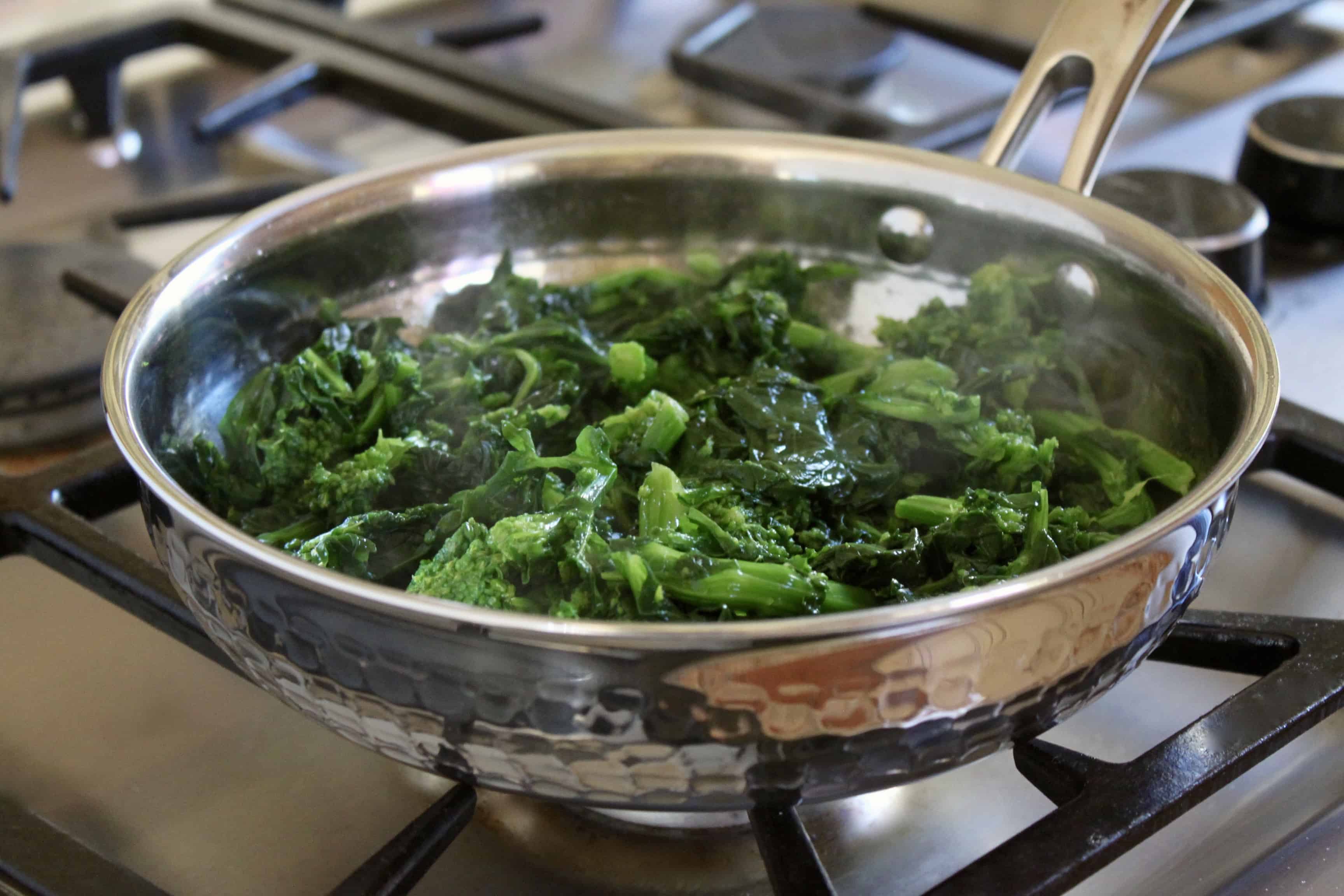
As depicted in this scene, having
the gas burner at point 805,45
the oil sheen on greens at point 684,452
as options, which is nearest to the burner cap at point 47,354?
the oil sheen on greens at point 684,452

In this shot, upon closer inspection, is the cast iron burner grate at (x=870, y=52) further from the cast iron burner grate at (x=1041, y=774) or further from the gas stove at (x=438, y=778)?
the cast iron burner grate at (x=1041, y=774)

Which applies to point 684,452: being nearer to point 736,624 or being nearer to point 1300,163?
point 736,624

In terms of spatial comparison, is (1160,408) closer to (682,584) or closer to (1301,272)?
(682,584)

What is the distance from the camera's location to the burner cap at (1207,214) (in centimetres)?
152

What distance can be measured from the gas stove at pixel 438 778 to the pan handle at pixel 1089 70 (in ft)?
1.17

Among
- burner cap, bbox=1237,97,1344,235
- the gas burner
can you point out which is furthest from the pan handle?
the gas burner

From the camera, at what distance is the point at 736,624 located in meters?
0.66

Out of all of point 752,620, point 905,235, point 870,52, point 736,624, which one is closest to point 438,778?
point 752,620

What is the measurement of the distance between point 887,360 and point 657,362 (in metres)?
0.24

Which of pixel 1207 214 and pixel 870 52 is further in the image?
pixel 870 52

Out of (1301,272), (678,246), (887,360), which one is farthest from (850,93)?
(887,360)

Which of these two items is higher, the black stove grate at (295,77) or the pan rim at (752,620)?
Result: the pan rim at (752,620)

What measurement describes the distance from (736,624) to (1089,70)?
2.75 ft

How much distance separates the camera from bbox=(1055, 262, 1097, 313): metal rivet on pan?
1190 mm
